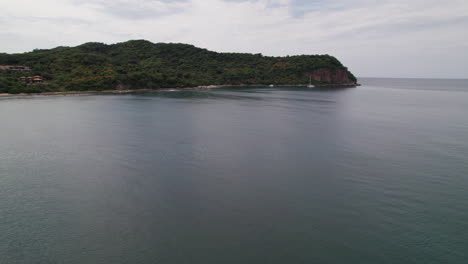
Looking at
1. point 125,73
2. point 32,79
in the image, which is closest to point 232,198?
point 32,79

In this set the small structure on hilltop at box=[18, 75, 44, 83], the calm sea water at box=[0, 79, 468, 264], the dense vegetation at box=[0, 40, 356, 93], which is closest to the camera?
the calm sea water at box=[0, 79, 468, 264]

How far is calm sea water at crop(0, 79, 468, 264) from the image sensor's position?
14359 mm

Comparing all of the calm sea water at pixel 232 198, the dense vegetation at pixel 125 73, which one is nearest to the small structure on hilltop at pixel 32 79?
the dense vegetation at pixel 125 73

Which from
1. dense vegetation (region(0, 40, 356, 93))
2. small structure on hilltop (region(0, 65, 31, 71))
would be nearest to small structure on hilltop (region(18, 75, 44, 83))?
dense vegetation (region(0, 40, 356, 93))

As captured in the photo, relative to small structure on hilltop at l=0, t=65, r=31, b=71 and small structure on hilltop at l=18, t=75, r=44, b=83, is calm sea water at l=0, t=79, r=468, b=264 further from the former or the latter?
small structure on hilltop at l=0, t=65, r=31, b=71

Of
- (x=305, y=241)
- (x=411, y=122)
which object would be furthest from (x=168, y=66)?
(x=305, y=241)

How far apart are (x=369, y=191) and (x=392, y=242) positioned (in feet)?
22.1

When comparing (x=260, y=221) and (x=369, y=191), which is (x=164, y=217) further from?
(x=369, y=191)

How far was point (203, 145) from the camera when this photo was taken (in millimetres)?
35062

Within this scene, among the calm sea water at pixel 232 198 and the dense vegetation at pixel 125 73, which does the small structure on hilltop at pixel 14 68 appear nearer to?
the dense vegetation at pixel 125 73

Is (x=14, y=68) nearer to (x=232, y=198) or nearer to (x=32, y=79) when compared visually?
(x=32, y=79)

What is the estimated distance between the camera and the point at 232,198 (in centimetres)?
2011

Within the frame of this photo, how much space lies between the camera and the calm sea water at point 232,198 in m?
14.4

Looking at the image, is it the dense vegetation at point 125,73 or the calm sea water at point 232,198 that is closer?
the calm sea water at point 232,198
